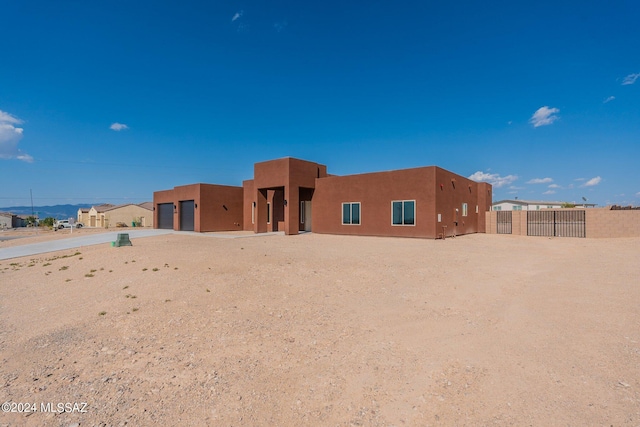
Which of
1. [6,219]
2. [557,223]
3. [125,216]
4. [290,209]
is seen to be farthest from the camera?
[6,219]

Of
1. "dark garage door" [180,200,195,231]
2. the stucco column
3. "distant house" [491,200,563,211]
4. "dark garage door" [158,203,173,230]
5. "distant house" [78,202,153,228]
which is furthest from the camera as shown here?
"distant house" [491,200,563,211]

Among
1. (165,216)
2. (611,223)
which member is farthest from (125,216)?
(611,223)

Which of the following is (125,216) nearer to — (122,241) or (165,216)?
(165,216)

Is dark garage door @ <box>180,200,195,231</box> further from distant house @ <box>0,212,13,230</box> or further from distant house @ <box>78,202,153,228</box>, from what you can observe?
distant house @ <box>0,212,13,230</box>

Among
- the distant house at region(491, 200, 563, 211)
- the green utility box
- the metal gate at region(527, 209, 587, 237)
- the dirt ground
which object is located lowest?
the dirt ground

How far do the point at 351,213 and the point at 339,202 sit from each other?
117 centimetres

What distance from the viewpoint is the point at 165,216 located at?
96.1ft

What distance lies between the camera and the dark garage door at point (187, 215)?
2561 cm

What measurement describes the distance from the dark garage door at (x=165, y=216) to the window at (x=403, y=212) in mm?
21310

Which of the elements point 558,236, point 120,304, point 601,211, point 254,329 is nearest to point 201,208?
point 120,304

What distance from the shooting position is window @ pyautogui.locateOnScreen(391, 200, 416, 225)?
16688mm

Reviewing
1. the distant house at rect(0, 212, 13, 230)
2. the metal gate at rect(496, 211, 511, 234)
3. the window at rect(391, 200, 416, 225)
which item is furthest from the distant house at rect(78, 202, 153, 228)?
the metal gate at rect(496, 211, 511, 234)

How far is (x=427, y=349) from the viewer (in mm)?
3820

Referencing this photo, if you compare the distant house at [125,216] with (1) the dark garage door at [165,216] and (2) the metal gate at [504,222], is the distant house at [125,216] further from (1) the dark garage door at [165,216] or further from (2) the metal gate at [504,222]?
(2) the metal gate at [504,222]
